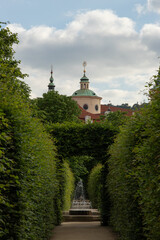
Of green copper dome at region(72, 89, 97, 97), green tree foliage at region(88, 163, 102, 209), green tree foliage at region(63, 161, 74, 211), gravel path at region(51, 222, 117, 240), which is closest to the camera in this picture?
gravel path at region(51, 222, 117, 240)

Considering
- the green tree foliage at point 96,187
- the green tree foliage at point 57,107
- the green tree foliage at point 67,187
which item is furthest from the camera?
the green tree foliage at point 57,107

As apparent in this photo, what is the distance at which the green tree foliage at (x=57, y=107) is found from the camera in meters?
41.6

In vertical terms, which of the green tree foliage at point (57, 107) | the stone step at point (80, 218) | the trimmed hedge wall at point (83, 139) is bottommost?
the stone step at point (80, 218)

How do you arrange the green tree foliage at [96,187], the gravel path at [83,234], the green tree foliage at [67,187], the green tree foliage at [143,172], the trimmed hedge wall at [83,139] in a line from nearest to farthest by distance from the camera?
the green tree foliage at [143,172] → the gravel path at [83,234] → the trimmed hedge wall at [83,139] → the green tree foliage at [67,187] → the green tree foliage at [96,187]

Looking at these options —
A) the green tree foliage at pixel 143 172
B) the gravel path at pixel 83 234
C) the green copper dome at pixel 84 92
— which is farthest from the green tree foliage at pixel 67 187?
the green copper dome at pixel 84 92

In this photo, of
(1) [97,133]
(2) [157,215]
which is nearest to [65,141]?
(1) [97,133]

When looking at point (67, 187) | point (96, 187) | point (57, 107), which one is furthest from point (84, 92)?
point (67, 187)

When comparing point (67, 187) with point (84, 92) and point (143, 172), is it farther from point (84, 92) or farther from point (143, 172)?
point (84, 92)

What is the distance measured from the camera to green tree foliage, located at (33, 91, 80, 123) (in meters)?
41.6

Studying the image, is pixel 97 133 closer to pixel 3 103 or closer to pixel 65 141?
pixel 65 141

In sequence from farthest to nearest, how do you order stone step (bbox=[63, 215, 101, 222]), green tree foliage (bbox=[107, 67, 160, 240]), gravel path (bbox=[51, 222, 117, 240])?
stone step (bbox=[63, 215, 101, 222]) < gravel path (bbox=[51, 222, 117, 240]) < green tree foliage (bbox=[107, 67, 160, 240])

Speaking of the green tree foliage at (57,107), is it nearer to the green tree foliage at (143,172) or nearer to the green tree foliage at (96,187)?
the green tree foliage at (96,187)

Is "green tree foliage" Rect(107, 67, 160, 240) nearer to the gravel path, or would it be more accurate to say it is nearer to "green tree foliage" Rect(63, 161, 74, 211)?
the gravel path

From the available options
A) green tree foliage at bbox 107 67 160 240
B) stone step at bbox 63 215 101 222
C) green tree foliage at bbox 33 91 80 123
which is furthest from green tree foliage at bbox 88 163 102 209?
green tree foliage at bbox 33 91 80 123
